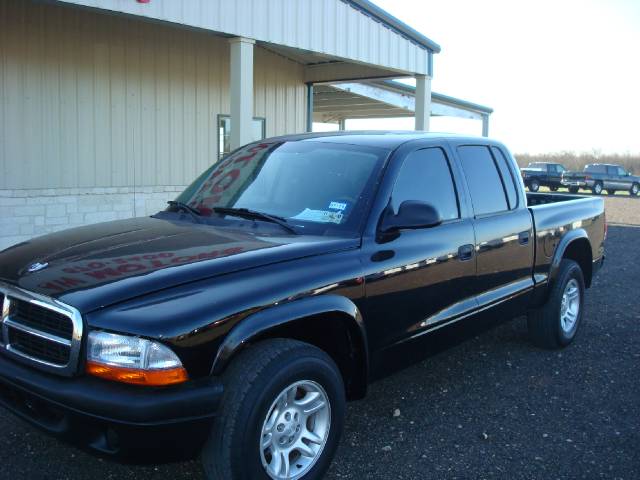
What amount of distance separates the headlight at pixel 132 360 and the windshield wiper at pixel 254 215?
4.06ft

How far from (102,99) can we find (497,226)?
297 inches

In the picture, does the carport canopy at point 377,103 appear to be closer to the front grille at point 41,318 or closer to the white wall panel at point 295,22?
the white wall panel at point 295,22

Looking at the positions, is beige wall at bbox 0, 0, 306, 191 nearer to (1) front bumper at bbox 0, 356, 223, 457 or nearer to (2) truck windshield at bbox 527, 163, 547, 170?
(1) front bumper at bbox 0, 356, 223, 457

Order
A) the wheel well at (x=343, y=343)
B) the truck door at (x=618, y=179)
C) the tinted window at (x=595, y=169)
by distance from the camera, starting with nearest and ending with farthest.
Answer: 1. the wheel well at (x=343, y=343)
2. the tinted window at (x=595, y=169)
3. the truck door at (x=618, y=179)

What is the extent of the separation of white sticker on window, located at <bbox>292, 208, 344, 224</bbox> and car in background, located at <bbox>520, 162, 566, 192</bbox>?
3345 centimetres

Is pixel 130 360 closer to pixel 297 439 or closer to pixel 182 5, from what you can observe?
pixel 297 439

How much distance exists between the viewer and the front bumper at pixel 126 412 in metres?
2.59

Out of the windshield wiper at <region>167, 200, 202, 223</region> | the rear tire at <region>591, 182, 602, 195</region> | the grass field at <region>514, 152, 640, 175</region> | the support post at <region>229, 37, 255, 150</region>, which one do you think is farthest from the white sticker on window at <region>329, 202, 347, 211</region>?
the grass field at <region>514, 152, 640, 175</region>

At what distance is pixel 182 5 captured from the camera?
26.2 ft

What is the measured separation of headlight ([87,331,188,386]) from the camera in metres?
2.64

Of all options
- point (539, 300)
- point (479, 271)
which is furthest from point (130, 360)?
point (539, 300)

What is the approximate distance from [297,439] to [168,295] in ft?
3.26

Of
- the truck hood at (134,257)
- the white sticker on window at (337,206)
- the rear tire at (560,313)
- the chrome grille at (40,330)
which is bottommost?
the rear tire at (560,313)

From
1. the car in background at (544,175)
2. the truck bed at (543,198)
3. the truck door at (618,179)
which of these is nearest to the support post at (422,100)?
the truck bed at (543,198)
